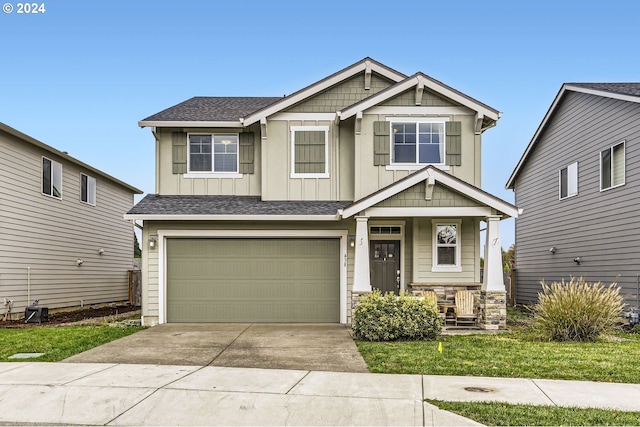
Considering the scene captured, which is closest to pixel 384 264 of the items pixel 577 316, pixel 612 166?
pixel 577 316

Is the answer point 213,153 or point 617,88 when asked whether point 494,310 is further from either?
point 213,153

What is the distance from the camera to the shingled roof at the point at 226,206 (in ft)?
46.5

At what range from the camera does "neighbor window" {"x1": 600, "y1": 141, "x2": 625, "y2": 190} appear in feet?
49.8

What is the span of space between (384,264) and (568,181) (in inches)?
298

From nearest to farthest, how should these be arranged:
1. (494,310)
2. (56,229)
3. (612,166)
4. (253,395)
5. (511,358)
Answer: (253,395) → (511,358) → (494,310) → (612,166) → (56,229)

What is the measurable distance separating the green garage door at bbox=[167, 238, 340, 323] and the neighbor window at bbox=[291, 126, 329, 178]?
186 cm

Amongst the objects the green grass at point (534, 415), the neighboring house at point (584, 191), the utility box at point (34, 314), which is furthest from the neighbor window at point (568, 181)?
the utility box at point (34, 314)

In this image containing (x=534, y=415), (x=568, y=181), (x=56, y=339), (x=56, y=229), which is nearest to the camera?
(x=534, y=415)

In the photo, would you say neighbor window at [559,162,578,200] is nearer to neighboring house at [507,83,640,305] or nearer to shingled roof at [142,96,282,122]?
neighboring house at [507,83,640,305]

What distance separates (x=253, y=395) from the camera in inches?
273

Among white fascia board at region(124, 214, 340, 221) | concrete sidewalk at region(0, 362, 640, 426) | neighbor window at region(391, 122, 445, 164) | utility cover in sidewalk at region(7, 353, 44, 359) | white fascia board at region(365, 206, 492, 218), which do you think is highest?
neighbor window at region(391, 122, 445, 164)

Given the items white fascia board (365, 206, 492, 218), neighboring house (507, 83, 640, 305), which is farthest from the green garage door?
neighboring house (507, 83, 640, 305)

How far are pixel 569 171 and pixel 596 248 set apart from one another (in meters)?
2.96
